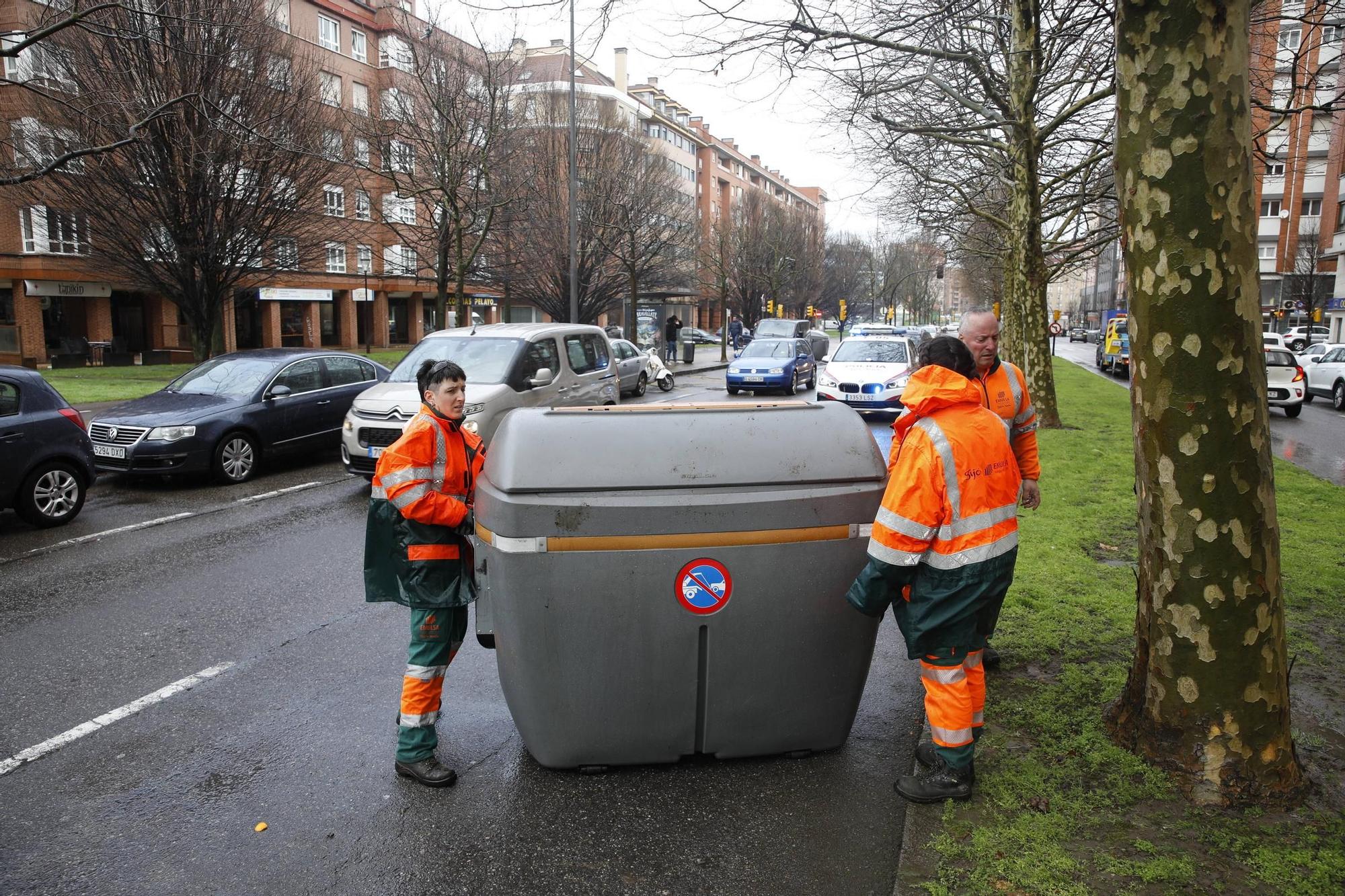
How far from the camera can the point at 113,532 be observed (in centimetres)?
831

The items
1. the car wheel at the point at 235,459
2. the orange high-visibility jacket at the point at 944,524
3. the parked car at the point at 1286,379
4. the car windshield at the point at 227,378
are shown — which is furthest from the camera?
the parked car at the point at 1286,379

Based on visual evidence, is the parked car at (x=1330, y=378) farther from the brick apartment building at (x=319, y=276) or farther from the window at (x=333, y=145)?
the window at (x=333, y=145)

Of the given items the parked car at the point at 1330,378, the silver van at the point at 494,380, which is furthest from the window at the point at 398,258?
the parked car at the point at 1330,378

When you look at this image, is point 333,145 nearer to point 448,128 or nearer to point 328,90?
point 448,128

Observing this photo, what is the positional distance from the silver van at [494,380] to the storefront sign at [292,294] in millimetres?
30160

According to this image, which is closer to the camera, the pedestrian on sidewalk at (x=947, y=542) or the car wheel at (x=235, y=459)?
A: the pedestrian on sidewalk at (x=947, y=542)

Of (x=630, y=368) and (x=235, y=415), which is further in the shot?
(x=630, y=368)

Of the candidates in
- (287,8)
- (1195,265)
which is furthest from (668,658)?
(287,8)

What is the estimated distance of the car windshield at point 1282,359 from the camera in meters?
19.9

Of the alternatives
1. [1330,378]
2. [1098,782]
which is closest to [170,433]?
[1098,782]

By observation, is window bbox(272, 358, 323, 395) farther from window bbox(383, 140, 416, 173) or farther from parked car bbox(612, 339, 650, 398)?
window bbox(383, 140, 416, 173)

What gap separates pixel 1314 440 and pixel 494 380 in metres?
14.5

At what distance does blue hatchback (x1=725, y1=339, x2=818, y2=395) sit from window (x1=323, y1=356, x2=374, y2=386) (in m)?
11.7

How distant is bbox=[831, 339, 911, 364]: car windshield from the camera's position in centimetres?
1830
